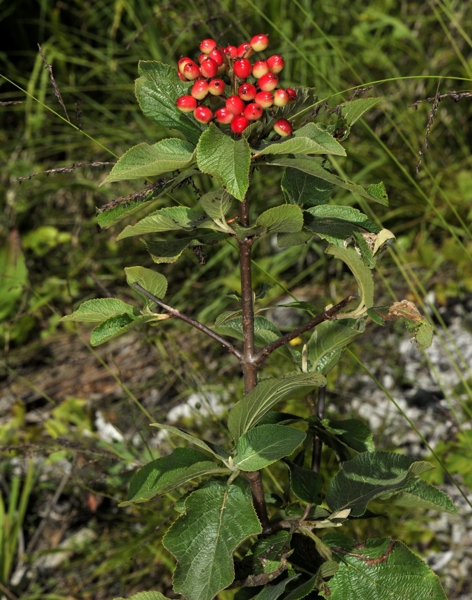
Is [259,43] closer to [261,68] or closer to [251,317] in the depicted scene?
[261,68]

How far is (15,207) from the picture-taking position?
3.09 m

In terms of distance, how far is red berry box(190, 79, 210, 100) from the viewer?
0.81m

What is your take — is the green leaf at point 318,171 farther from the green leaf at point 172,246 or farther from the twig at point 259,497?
the twig at point 259,497

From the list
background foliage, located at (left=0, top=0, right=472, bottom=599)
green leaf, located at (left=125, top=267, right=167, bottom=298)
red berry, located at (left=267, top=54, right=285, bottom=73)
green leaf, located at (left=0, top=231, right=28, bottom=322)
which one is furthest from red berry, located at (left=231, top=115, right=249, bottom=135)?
green leaf, located at (left=0, top=231, right=28, bottom=322)

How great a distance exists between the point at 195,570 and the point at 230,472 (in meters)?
0.13

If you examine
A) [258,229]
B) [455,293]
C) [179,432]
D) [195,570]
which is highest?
[258,229]

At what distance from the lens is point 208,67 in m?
0.81

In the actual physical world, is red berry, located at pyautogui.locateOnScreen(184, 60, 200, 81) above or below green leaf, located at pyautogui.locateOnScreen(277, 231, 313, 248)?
above

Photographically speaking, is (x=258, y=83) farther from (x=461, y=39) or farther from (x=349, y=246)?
(x=461, y=39)

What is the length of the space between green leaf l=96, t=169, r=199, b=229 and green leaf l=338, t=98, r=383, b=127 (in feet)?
0.65

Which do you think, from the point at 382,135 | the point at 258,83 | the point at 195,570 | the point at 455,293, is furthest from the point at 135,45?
the point at 195,570

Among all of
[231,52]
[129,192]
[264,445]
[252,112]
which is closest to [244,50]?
[231,52]

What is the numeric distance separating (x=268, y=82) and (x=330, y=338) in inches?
14.3

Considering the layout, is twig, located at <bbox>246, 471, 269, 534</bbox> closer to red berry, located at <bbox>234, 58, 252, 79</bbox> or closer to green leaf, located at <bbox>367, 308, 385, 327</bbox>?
green leaf, located at <bbox>367, 308, 385, 327</bbox>
